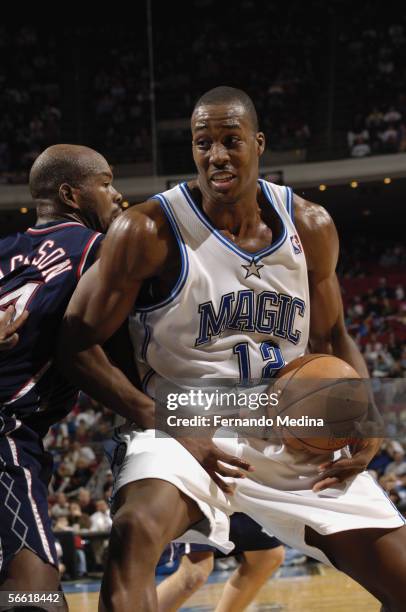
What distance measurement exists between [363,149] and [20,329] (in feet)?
43.5

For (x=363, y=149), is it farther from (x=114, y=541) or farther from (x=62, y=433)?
(x=114, y=541)

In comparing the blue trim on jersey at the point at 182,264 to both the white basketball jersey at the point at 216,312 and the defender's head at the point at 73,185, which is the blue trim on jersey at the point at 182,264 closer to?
the white basketball jersey at the point at 216,312

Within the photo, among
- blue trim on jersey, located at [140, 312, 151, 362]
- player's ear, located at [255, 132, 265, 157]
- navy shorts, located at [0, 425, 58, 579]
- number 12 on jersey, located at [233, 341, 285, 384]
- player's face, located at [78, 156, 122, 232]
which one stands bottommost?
navy shorts, located at [0, 425, 58, 579]

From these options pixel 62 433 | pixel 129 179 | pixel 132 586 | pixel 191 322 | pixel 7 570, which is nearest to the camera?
pixel 132 586

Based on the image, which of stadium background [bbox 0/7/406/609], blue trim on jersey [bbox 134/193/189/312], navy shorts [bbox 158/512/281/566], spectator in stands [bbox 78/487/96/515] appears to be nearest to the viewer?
blue trim on jersey [bbox 134/193/189/312]

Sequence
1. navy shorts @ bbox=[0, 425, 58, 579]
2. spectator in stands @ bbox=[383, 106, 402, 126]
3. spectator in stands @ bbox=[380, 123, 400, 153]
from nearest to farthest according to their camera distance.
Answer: navy shorts @ bbox=[0, 425, 58, 579] < spectator in stands @ bbox=[380, 123, 400, 153] < spectator in stands @ bbox=[383, 106, 402, 126]

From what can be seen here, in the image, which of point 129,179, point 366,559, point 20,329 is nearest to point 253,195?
point 20,329

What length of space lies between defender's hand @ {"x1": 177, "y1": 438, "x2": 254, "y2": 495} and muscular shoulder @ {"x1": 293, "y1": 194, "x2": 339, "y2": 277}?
78 cm

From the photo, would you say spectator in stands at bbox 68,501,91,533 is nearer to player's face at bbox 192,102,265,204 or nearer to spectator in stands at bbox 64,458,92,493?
spectator in stands at bbox 64,458,92,493

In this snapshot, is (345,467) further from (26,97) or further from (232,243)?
(26,97)

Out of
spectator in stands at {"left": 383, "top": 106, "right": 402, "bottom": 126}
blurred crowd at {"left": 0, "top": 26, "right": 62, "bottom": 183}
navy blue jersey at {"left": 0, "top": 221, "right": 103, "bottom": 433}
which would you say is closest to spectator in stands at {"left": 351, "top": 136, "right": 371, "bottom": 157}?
spectator in stands at {"left": 383, "top": 106, "right": 402, "bottom": 126}

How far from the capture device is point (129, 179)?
14922 mm

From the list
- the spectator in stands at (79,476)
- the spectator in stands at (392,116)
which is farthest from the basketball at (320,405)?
the spectator in stands at (392,116)

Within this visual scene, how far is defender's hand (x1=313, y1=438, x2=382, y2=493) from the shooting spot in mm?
2568
